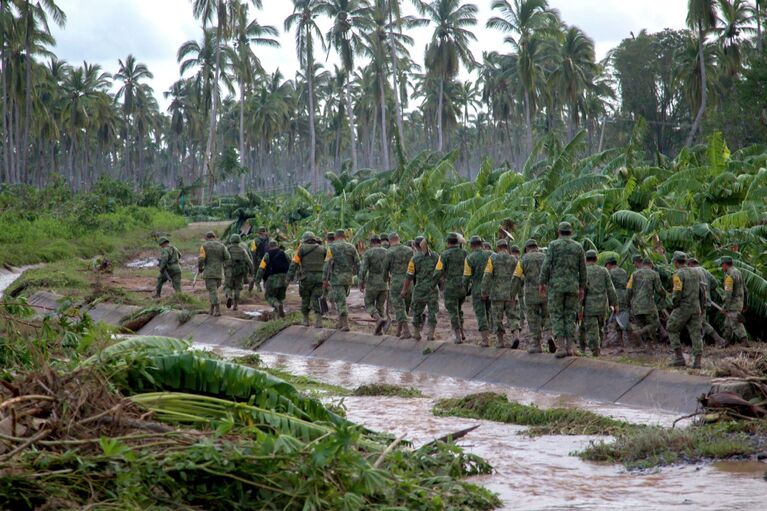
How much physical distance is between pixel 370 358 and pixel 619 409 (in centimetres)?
603

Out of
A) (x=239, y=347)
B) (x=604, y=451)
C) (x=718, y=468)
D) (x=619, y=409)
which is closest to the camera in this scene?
(x=718, y=468)

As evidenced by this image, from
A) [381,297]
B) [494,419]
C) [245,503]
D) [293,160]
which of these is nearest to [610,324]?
[381,297]

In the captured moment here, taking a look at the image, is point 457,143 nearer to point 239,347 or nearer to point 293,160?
point 293,160

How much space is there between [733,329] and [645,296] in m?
1.59

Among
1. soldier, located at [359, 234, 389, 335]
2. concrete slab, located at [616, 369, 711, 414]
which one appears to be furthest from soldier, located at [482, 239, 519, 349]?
concrete slab, located at [616, 369, 711, 414]

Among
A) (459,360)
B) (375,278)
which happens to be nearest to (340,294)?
(375,278)

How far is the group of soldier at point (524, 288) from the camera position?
48.3ft

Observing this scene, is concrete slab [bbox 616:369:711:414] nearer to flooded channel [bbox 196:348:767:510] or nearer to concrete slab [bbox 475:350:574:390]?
flooded channel [bbox 196:348:767:510]

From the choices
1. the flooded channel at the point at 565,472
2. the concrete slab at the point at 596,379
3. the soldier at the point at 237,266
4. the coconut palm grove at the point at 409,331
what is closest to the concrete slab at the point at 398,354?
the coconut palm grove at the point at 409,331

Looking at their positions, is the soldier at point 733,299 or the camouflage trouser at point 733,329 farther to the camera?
the camouflage trouser at point 733,329

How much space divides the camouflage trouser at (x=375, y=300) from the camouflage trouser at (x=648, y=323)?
4.65m

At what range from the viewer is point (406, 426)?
11680 millimetres

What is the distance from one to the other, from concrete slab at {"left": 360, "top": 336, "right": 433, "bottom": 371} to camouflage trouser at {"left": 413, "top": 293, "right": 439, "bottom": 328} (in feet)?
1.24

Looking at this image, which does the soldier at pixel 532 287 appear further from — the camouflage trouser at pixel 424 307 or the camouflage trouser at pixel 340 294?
the camouflage trouser at pixel 340 294
